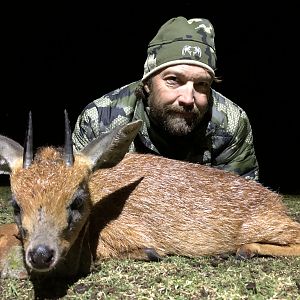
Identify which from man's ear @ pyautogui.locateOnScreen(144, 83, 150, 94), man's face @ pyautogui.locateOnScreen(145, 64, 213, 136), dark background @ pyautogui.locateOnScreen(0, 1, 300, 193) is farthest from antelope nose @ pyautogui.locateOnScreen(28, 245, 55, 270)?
dark background @ pyautogui.locateOnScreen(0, 1, 300, 193)

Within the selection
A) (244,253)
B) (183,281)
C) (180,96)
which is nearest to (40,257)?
(183,281)

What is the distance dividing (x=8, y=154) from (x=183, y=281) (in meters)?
1.70

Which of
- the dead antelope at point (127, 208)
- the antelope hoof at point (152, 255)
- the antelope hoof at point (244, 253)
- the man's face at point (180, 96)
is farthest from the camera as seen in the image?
the man's face at point (180, 96)

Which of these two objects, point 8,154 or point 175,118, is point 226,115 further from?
point 8,154

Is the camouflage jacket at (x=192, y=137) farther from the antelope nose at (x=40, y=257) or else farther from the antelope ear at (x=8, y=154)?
the antelope nose at (x=40, y=257)

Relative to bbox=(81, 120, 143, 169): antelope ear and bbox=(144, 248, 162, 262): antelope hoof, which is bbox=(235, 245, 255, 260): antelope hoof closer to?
bbox=(144, 248, 162, 262): antelope hoof

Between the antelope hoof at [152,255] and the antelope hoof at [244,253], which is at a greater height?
the antelope hoof at [152,255]

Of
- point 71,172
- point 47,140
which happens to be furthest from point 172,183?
point 47,140

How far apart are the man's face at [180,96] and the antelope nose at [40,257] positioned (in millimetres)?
2993

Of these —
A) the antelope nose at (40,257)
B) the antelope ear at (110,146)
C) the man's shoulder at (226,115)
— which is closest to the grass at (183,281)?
the antelope nose at (40,257)

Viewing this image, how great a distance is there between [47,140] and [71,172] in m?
8.43

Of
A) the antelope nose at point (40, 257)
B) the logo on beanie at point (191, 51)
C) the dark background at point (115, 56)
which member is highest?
the logo on beanie at point (191, 51)

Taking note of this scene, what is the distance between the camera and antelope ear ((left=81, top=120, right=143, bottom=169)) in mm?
5242

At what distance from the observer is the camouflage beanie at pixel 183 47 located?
23.1 ft
